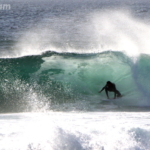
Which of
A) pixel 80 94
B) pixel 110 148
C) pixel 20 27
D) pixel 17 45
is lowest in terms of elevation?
pixel 110 148

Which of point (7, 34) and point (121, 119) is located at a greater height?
point (7, 34)

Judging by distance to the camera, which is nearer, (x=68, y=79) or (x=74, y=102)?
(x=74, y=102)

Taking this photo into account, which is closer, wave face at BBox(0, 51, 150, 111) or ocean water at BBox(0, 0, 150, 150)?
ocean water at BBox(0, 0, 150, 150)

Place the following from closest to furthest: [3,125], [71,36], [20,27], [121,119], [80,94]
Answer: [3,125]
[121,119]
[80,94]
[71,36]
[20,27]

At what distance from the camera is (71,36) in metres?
38.3

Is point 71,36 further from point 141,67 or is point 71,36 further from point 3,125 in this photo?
point 3,125

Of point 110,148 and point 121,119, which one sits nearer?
point 110,148

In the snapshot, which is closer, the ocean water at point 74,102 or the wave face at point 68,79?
the ocean water at point 74,102

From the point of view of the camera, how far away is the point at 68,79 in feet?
48.1

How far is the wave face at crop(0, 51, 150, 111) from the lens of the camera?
12.7 metres

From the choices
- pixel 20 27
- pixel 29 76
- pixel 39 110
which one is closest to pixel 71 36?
pixel 20 27

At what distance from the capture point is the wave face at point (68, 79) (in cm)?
1272

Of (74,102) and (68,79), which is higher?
(68,79)

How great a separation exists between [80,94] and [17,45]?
2046cm
